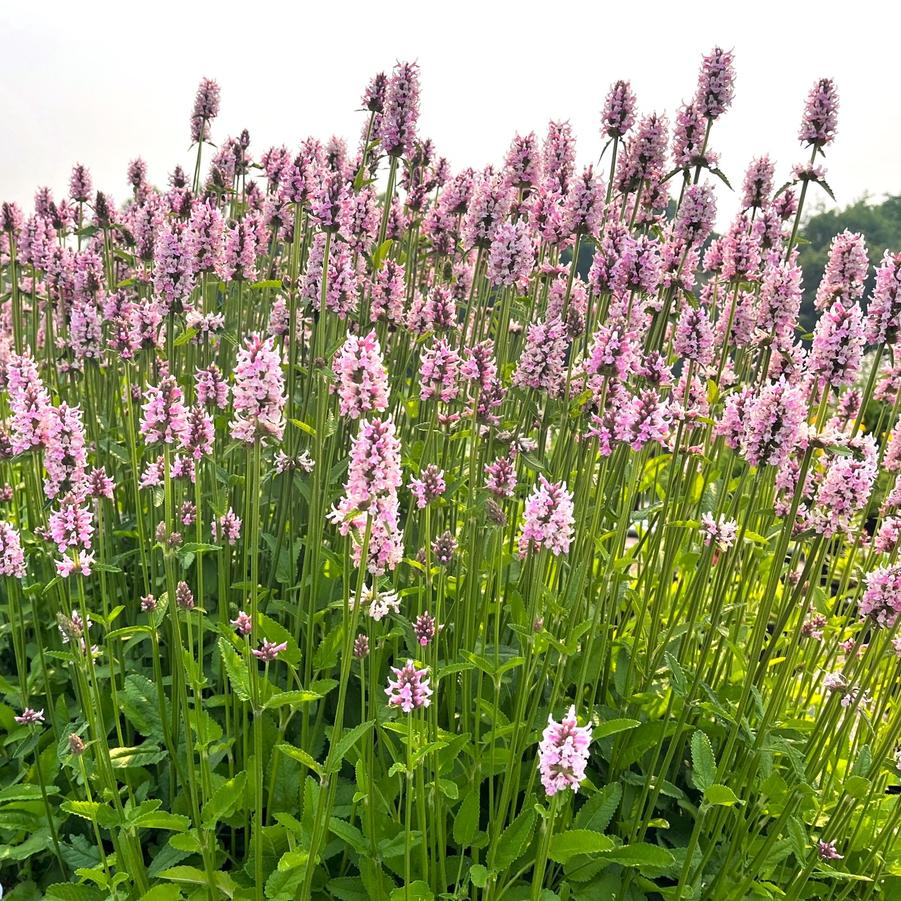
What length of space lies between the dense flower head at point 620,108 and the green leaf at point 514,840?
3797mm

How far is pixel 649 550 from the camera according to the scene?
168 inches

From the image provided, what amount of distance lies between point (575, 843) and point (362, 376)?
70.0 inches

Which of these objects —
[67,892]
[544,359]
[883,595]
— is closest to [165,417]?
[544,359]

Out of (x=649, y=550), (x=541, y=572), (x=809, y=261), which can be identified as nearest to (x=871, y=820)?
(x=649, y=550)

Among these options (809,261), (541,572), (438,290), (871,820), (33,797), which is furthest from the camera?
(809,261)

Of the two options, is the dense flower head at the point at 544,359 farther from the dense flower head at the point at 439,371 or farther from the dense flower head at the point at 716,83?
the dense flower head at the point at 716,83

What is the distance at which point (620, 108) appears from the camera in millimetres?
4828

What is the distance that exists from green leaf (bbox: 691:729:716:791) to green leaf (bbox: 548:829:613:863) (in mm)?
509

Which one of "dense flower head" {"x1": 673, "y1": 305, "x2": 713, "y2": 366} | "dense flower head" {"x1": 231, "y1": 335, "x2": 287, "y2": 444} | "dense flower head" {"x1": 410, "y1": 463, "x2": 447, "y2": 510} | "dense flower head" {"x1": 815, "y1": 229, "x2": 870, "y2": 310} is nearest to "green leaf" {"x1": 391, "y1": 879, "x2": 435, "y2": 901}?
"dense flower head" {"x1": 410, "y1": 463, "x2": 447, "y2": 510}

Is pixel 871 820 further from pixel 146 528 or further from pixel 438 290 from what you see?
pixel 146 528

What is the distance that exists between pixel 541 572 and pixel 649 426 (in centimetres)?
69

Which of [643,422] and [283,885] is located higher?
[643,422]

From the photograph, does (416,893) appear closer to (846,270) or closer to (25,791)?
(25,791)

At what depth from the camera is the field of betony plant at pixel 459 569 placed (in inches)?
119
